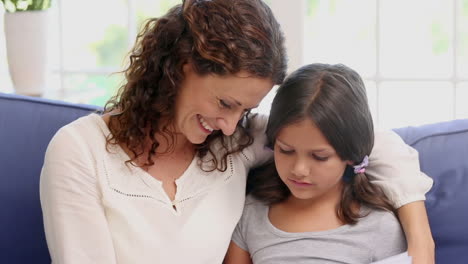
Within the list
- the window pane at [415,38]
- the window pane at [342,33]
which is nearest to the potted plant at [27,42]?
the window pane at [342,33]

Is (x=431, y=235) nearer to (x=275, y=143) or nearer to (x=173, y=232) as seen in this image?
(x=275, y=143)

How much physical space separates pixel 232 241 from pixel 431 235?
0.45 m

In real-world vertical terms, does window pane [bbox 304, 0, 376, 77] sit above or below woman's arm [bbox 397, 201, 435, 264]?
above

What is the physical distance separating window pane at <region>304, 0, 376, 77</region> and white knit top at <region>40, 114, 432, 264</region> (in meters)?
1.00

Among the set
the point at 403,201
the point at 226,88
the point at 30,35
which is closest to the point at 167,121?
the point at 226,88

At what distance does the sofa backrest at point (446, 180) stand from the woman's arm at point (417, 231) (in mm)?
101

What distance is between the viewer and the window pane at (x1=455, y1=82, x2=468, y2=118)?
2.81 metres

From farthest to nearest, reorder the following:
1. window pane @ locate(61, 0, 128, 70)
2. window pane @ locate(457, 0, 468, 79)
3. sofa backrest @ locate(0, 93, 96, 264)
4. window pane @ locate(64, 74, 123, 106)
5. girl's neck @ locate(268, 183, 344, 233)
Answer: window pane @ locate(61, 0, 128, 70) < window pane @ locate(64, 74, 123, 106) < window pane @ locate(457, 0, 468, 79) < sofa backrest @ locate(0, 93, 96, 264) < girl's neck @ locate(268, 183, 344, 233)

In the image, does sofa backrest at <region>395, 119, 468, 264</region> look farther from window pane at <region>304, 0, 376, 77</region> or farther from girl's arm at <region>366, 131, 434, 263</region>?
window pane at <region>304, 0, 376, 77</region>

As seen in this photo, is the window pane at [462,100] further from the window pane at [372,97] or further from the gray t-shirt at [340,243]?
the gray t-shirt at [340,243]

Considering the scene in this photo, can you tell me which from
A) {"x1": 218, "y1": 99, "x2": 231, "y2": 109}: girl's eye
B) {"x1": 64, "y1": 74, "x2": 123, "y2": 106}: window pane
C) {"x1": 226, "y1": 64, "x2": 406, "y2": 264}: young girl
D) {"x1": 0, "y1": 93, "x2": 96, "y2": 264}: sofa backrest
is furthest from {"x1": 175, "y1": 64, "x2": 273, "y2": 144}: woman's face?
{"x1": 64, "y1": 74, "x2": 123, "y2": 106}: window pane

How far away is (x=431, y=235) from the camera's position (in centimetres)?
195

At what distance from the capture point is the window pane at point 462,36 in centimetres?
275

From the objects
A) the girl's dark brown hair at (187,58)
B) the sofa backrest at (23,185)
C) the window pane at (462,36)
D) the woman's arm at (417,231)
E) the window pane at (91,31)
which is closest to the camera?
the girl's dark brown hair at (187,58)
